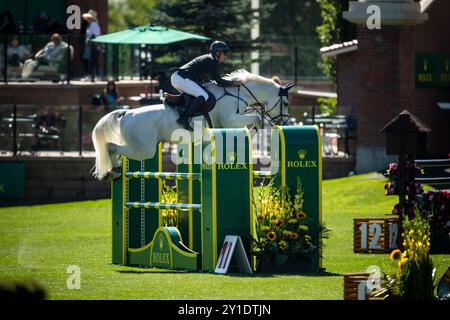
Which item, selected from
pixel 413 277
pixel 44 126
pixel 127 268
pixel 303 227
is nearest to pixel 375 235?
pixel 303 227

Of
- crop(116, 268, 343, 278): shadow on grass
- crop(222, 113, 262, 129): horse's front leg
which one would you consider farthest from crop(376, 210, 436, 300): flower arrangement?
crop(222, 113, 262, 129): horse's front leg

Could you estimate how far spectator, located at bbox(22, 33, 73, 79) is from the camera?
111 ft

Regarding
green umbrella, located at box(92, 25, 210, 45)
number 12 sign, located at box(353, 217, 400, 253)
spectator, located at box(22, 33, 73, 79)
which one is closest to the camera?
number 12 sign, located at box(353, 217, 400, 253)

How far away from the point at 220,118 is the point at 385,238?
453 centimetres

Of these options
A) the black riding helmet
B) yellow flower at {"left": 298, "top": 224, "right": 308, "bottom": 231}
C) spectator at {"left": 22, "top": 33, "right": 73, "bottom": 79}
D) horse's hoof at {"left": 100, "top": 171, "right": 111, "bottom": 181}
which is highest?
spectator at {"left": 22, "top": 33, "right": 73, "bottom": 79}

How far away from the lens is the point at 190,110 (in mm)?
20453

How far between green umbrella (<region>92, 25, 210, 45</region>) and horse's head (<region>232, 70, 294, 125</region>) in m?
11.2

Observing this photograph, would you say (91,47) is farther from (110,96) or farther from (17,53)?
(110,96)

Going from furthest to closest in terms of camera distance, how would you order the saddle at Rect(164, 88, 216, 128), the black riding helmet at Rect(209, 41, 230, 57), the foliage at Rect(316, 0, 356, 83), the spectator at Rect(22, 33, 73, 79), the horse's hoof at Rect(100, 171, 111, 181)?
the foliage at Rect(316, 0, 356, 83) < the spectator at Rect(22, 33, 73, 79) < the saddle at Rect(164, 88, 216, 128) < the black riding helmet at Rect(209, 41, 230, 57) < the horse's hoof at Rect(100, 171, 111, 181)

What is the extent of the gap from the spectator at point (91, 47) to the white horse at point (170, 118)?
47.2ft

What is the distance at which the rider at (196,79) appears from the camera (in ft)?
64.9

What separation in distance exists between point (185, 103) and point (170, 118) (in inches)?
18.2

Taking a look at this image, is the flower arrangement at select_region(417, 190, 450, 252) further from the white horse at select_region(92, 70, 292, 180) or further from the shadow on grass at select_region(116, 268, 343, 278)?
the white horse at select_region(92, 70, 292, 180)
